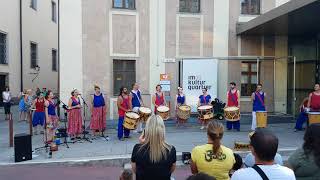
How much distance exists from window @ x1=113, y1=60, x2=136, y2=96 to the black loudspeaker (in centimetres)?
871

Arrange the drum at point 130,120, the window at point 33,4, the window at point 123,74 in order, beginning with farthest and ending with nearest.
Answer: the window at point 33,4, the window at point 123,74, the drum at point 130,120

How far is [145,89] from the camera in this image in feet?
60.8

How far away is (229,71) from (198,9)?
353 cm

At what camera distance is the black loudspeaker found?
9.82 m

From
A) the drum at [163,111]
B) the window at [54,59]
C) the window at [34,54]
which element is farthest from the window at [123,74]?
the window at [54,59]

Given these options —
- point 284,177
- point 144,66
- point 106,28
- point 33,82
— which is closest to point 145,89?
point 144,66

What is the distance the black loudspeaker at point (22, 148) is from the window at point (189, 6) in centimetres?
1139

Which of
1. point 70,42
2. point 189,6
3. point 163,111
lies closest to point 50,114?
point 163,111

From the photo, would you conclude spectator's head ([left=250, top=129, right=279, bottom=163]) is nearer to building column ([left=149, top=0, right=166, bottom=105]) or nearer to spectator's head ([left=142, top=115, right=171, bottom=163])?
spectator's head ([left=142, top=115, right=171, bottom=163])

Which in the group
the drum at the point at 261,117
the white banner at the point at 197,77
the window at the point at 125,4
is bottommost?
the drum at the point at 261,117

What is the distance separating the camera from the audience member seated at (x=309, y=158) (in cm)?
312

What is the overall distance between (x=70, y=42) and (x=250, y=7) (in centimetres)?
939

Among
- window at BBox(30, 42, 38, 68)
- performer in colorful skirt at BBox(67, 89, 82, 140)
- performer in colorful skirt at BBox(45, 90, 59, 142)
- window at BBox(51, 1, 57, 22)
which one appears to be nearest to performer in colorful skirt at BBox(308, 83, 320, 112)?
performer in colorful skirt at BBox(67, 89, 82, 140)

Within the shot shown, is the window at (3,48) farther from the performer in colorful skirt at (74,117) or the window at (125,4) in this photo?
the performer in colorful skirt at (74,117)
